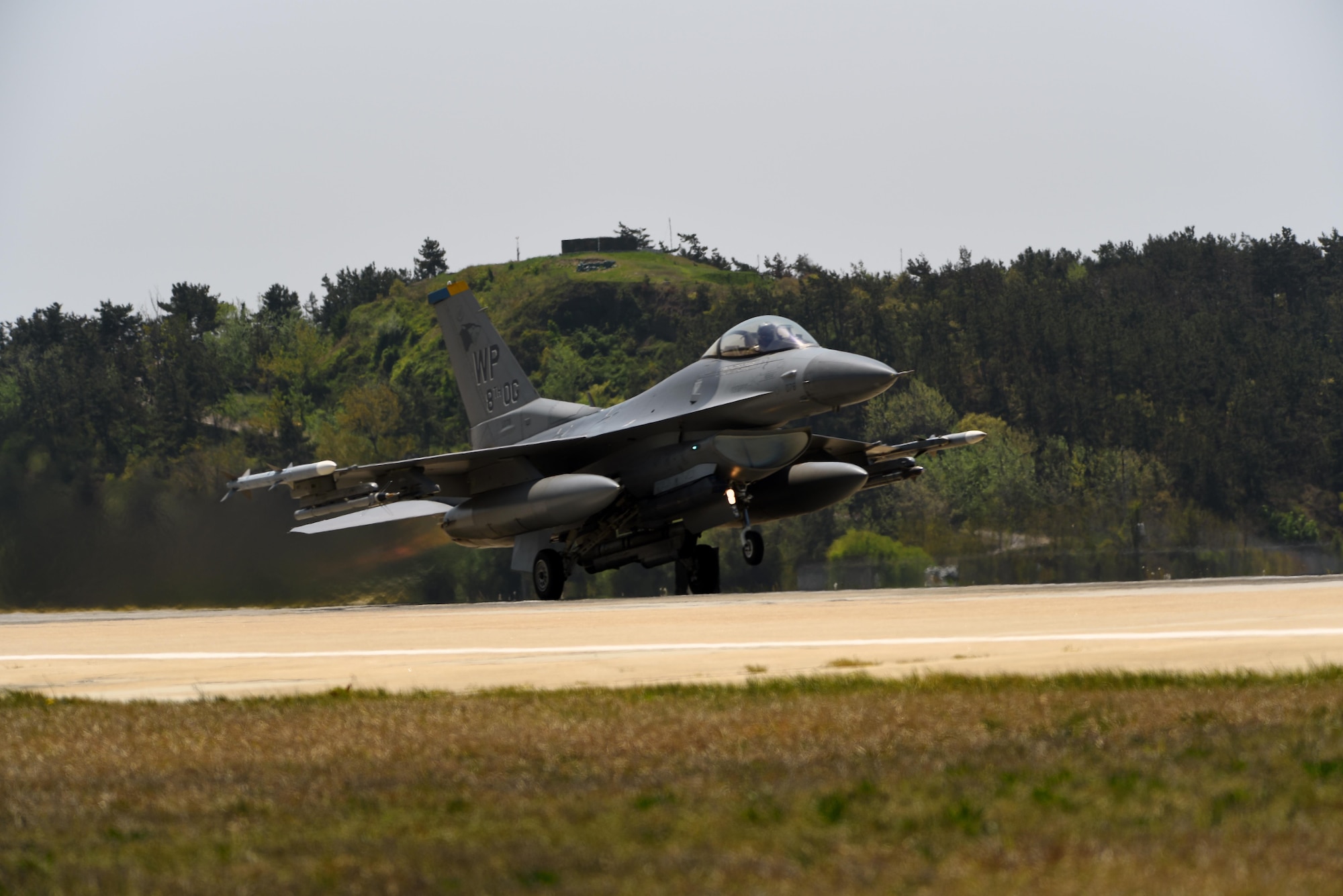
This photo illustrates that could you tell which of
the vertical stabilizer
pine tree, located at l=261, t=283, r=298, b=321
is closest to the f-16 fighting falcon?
the vertical stabilizer

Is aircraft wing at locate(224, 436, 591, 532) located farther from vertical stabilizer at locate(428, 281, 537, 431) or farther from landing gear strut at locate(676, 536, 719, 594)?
vertical stabilizer at locate(428, 281, 537, 431)

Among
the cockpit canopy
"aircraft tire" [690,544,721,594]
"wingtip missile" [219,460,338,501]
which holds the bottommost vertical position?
"aircraft tire" [690,544,721,594]

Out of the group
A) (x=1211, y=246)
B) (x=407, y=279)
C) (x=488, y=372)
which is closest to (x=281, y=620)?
(x=488, y=372)

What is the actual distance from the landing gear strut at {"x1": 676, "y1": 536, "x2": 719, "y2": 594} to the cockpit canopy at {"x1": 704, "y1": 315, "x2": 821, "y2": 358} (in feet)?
11.1

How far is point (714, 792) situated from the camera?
→ 4.93 metres

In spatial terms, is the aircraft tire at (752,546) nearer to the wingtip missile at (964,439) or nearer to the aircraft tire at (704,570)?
the aircraft tire at (704,570)

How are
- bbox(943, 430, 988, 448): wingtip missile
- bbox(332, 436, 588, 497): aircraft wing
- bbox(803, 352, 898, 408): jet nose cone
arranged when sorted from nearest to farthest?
1. bbox(803, 352, 898, 408): jet nose cone
2. bbox(332, 436, 588, 497): aircraft wing
3. bbox(943, 430, 988, 448): wingtip missile

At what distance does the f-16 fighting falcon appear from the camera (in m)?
23.8

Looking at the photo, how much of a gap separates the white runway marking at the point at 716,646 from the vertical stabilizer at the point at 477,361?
18670 millimetres

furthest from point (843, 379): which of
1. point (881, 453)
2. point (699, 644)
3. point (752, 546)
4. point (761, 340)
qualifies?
point (699, 644)

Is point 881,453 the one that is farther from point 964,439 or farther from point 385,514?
point 385,514

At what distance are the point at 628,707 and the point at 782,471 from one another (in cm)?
1904

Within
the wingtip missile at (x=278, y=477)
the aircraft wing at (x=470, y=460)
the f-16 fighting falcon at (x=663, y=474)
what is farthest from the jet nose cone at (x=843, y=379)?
the wingtip missile at (x=278, y=477)

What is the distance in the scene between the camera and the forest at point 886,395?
165 feet
